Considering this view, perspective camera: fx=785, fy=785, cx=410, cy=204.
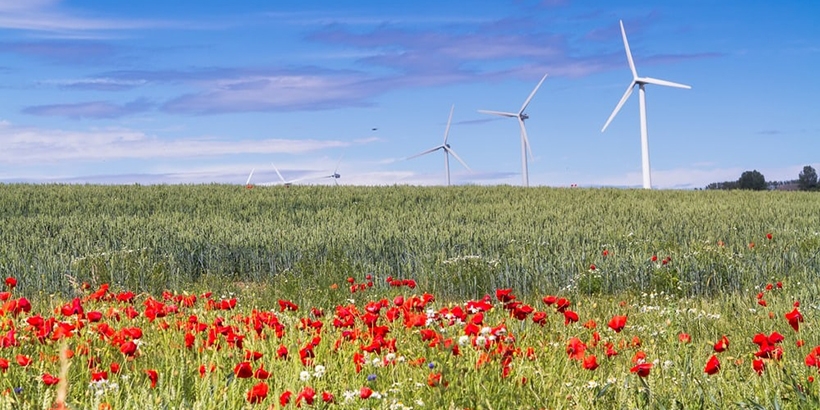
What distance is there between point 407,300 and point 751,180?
112 meters

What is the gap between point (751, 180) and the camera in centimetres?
10831

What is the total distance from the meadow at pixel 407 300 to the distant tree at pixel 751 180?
251ft

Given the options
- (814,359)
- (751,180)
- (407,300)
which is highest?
(751,180)

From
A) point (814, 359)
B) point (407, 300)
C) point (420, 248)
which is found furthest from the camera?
point (420, 248)

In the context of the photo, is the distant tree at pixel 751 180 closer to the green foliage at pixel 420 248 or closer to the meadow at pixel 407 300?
the meadow at pixel 407 300

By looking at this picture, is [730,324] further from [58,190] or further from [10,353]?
[58,190]

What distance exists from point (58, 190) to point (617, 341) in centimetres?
2963

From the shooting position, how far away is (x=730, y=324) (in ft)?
31.4

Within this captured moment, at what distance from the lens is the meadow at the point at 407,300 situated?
4.99 meters

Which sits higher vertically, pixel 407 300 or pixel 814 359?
pixel 407 300

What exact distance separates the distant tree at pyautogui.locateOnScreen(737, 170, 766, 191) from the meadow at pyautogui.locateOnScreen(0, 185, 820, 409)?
76438mm

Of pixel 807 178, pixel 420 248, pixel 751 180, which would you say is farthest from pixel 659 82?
pixel 807 178

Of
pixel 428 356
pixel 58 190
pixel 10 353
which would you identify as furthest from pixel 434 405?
pixel 58 190

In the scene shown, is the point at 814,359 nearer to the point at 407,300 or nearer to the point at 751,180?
the point at 407,300
